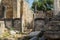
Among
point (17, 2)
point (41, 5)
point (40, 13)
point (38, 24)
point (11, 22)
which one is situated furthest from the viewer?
point (41, 5)

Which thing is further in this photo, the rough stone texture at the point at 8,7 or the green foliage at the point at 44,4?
the green foliage at the point at 44,4

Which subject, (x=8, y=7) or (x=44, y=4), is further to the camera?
(x=44, y=4)

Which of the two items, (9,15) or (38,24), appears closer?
(38,24)

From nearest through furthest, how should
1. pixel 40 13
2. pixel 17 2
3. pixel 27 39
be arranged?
pixel 27 39, pixel 17 2, pixel 40 13

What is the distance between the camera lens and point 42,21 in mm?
18953

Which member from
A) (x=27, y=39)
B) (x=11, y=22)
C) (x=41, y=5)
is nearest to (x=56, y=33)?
(x=27, y=39)

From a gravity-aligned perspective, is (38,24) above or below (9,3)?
below

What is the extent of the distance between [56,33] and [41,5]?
145ft

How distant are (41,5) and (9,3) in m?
22.6

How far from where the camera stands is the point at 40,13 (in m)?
29.1

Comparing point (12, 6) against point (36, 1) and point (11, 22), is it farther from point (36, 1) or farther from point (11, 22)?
point (36, 1)

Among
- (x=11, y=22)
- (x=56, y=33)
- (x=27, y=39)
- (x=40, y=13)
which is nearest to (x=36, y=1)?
(x=40, y=13)

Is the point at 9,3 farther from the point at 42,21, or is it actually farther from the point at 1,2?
the point at 42,21

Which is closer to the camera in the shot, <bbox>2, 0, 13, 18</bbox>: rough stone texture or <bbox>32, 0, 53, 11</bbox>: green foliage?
<bbox>2, 0, 13, 18</bbox>: rough stone texture
